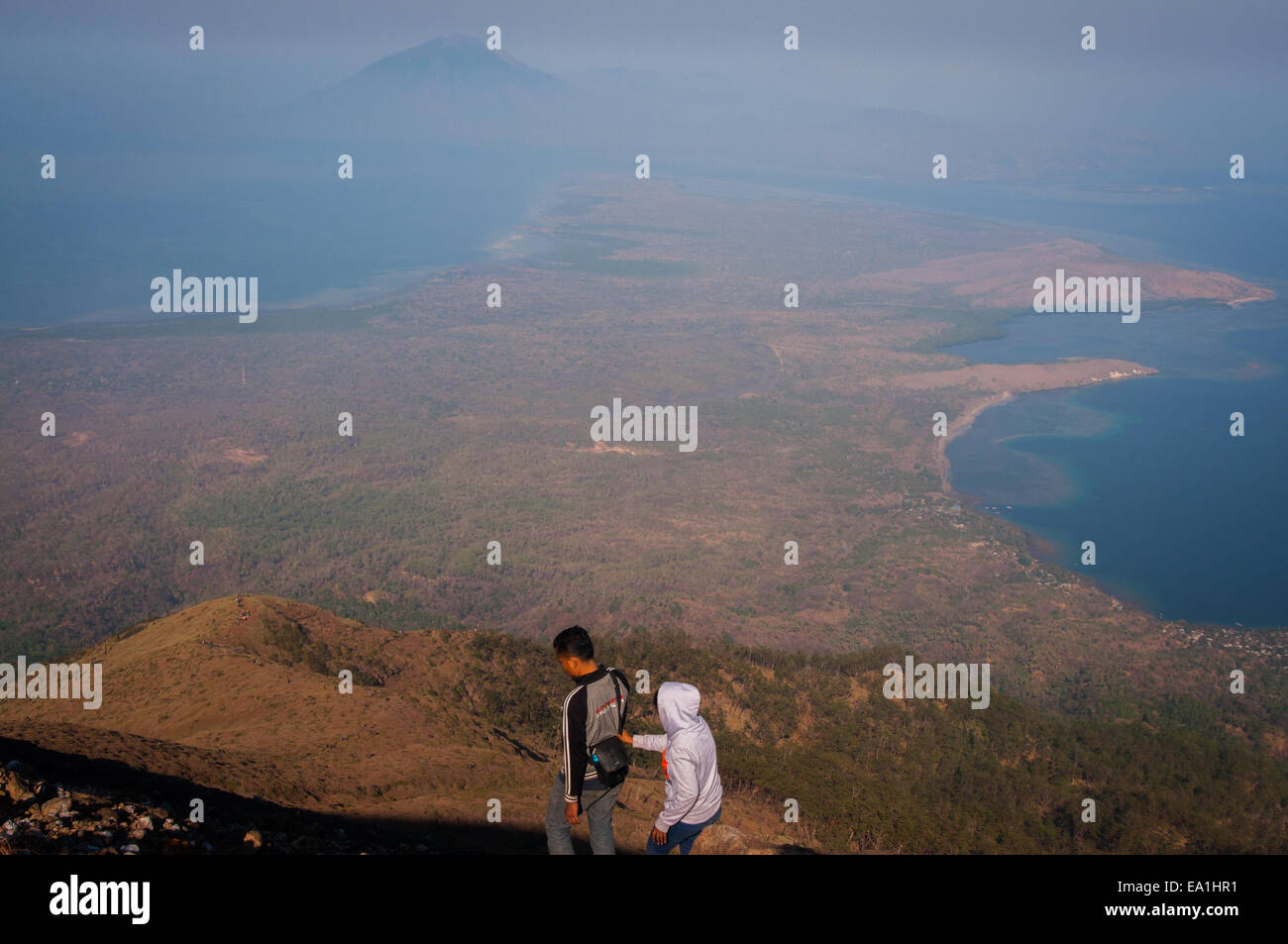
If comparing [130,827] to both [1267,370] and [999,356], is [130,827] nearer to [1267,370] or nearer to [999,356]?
[999,356]

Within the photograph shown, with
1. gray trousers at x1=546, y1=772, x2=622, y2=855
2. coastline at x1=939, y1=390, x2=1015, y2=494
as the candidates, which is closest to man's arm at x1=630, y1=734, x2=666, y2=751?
gray trousers at x1=546, y1=772, x2=622, y2=855

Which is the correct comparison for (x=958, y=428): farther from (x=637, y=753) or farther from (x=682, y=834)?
(x=682, y=834)

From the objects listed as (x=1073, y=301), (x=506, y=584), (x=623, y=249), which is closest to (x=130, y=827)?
(x=506, y=584)
